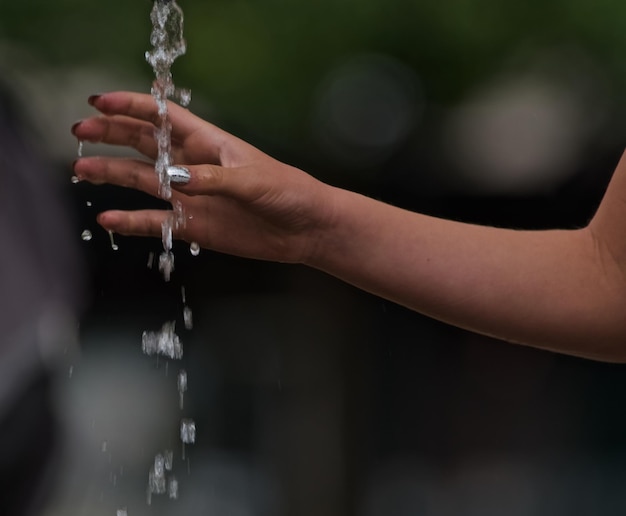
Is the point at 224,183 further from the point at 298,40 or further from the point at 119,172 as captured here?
the point at 298,40

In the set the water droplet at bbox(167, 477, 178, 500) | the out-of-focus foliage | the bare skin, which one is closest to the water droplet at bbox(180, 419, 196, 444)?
the water droplet at bbox(167, 477, 178, 500)

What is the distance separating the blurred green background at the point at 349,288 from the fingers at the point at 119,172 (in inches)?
31.2

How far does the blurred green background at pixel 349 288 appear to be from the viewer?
153 cm

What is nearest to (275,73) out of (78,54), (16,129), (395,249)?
(78,54)

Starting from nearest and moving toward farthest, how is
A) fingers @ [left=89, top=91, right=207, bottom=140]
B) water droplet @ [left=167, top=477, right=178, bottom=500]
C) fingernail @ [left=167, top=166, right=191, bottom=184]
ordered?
1. fingernail @ [left=167, top=166, right=191, bottom=184]
2. fingers @ [left=89, top=91, right=207, bottom=140]
3. water droplet @ [left=167, top=477, right=178, bottom=500]

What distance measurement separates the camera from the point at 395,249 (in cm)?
75

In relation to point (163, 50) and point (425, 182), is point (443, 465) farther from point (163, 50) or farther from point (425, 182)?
point (163, 50)

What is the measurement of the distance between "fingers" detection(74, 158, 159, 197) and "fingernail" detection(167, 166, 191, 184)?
105 mm

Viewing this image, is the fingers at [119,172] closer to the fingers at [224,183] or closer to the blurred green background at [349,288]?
the fingers at [224,183]

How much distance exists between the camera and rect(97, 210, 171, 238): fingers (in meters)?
0.71

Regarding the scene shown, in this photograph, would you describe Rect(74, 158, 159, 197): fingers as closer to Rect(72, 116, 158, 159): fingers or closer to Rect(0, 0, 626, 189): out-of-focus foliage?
Rect(72, 116, 158, 159): fingers

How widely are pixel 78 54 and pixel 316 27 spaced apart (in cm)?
45

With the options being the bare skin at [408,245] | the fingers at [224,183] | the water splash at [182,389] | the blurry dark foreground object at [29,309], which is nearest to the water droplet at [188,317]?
the water splash at [182,389]

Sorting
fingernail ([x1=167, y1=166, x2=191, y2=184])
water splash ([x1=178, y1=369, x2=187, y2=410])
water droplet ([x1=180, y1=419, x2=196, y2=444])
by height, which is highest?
fingernail ([x1=167, y1=166, x2=191, y2=184])
